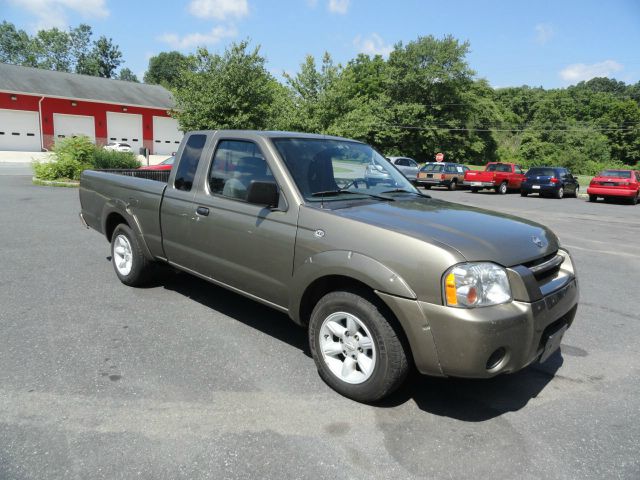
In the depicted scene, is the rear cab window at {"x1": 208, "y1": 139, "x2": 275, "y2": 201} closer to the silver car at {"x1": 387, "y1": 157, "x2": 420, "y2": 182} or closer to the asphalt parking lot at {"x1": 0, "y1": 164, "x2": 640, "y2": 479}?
the asphalt parking lot at {"x1": 0, "y1": 164, "x2": 640, "y2": 479}

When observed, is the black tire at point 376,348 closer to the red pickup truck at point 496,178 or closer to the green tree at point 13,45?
the red pickup truck at point 496,178

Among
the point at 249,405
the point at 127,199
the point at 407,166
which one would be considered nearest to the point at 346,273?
the point at 249,405

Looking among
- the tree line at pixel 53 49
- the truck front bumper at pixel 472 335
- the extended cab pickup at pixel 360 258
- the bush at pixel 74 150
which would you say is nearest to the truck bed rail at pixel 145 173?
the extended cab pickup at pixel 360 258

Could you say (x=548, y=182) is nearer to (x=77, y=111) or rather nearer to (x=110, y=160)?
(x=110, y=160)

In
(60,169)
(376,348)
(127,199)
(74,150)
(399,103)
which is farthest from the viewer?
(399,103)

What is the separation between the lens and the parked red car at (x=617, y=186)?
2289 centimetres

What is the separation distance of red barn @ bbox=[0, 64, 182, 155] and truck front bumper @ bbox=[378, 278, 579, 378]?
4044 cm

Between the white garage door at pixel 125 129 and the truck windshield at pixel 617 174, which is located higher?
the white garage door at pixel 125 129

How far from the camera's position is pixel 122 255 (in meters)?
5.81

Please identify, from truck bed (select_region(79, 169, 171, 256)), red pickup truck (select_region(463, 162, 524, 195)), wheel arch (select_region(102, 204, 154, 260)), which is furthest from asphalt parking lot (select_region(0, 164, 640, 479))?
red pickup truck (select_region(463, 162, 524, 195))

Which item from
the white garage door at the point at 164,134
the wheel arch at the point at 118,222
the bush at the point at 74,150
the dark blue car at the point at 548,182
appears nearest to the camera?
the wheel arch at the point at 118,222

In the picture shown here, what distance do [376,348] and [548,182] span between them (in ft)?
82.4

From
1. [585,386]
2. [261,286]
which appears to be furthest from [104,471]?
[585,386]

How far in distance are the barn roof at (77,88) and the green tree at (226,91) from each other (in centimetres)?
1558
